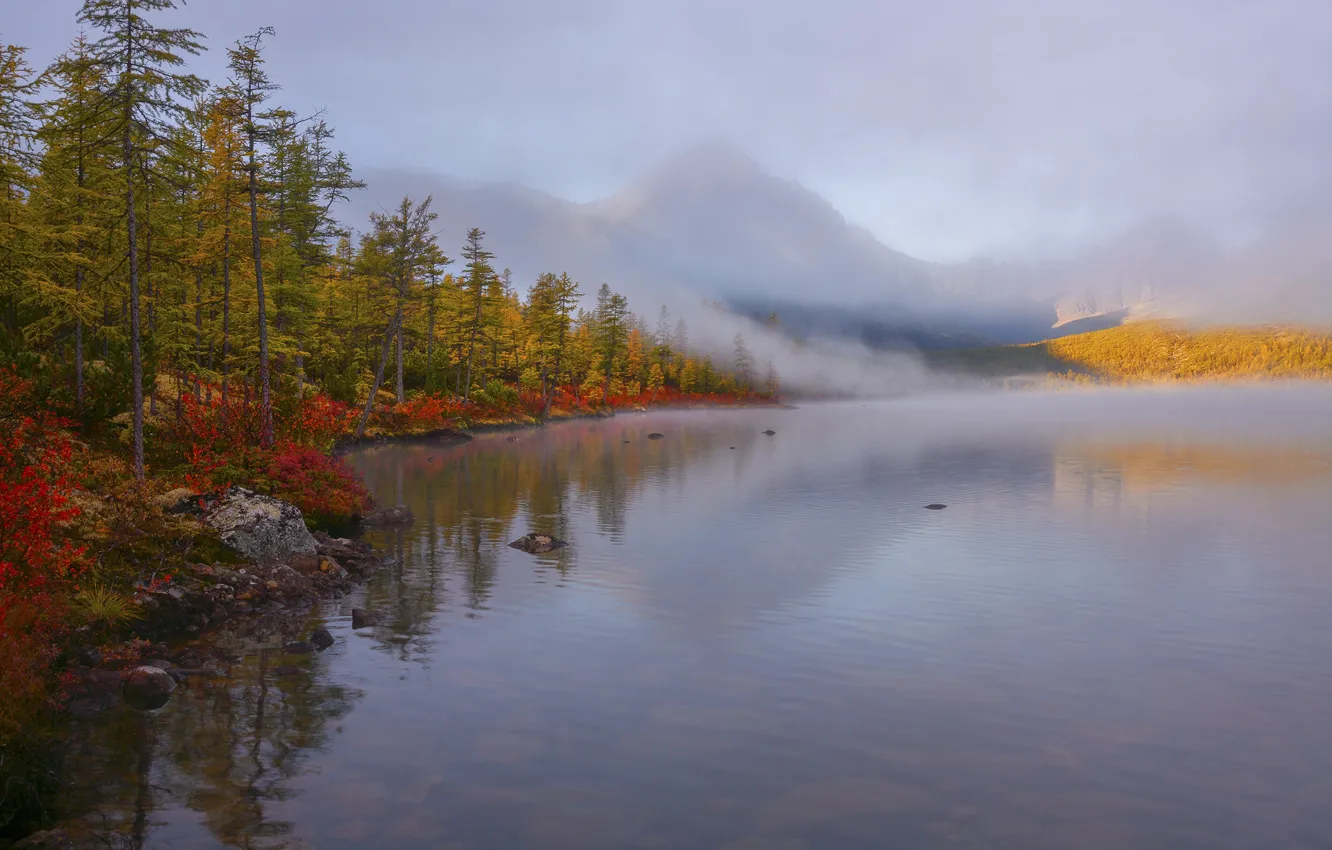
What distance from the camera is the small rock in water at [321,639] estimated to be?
17172 millimetres

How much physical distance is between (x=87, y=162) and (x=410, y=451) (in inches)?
1282

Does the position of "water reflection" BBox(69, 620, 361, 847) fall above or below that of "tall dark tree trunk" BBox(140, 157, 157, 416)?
below

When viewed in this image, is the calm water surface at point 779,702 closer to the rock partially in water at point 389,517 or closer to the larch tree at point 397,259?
the rock partially in water at point 389,517

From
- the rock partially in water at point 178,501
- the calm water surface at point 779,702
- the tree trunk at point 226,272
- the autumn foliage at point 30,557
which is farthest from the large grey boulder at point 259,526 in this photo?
the tree trunk at point 226,272

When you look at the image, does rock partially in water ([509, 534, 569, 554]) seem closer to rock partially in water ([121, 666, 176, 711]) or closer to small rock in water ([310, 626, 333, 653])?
small rock in water ([310, 626, 333, 653])

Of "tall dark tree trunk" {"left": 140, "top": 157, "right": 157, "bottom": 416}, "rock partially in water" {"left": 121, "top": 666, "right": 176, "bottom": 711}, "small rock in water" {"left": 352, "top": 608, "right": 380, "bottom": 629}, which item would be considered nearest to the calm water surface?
"small rock in water" {"left": 352, "top": 608, "right": 380, "bottom": 629}

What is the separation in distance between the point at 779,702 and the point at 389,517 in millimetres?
21103

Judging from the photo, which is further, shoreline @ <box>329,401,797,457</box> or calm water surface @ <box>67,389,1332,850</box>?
shoreline @ <box>329,401,797,457</box>

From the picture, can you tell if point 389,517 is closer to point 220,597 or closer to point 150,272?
point 150,272

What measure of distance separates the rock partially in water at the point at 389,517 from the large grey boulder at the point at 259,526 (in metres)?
7.24

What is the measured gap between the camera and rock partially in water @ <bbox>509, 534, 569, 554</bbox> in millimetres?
27655

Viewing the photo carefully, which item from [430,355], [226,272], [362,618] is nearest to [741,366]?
[430,355]

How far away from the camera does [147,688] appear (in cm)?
1404

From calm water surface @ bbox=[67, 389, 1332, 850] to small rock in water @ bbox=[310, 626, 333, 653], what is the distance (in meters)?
0.38
